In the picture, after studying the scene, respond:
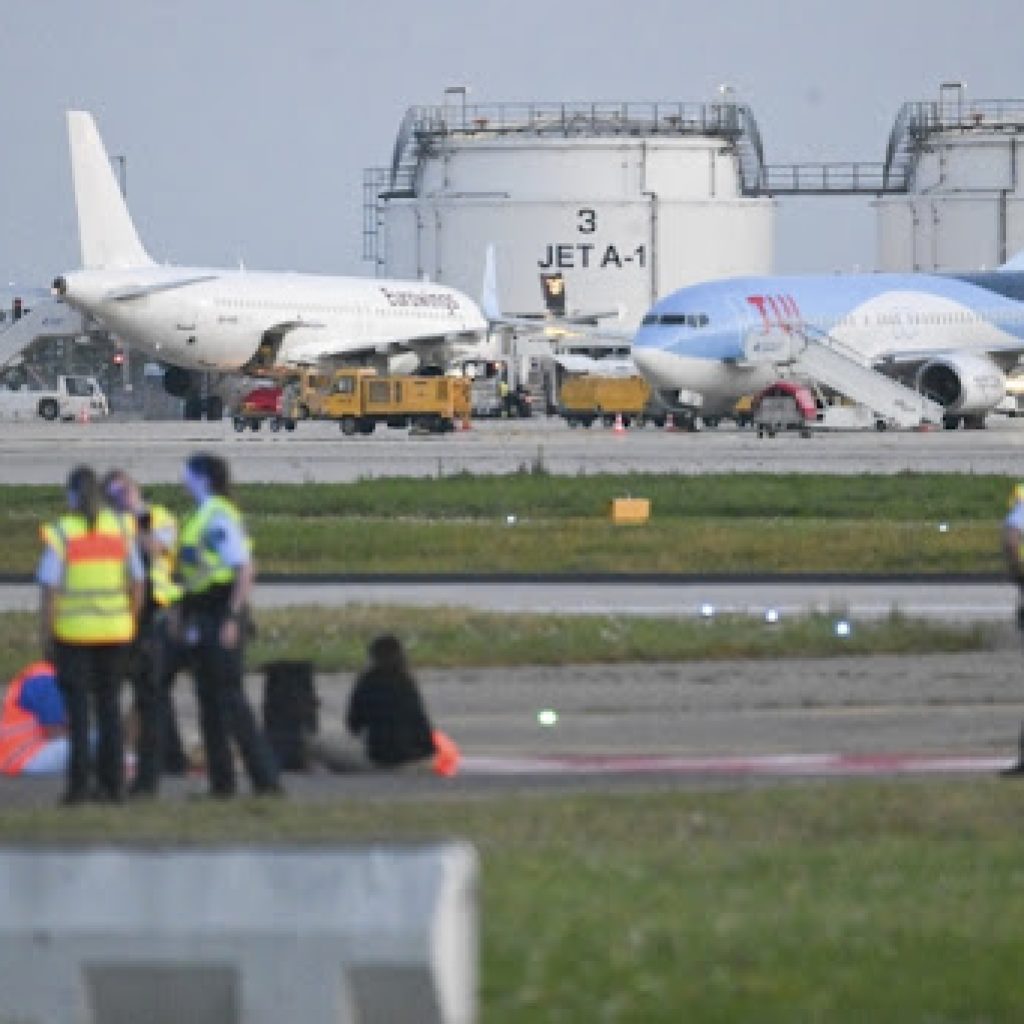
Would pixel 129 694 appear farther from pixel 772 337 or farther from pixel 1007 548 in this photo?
pixel 772 337

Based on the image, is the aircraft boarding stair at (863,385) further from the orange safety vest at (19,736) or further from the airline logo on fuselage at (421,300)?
the orange safety vest at (19,736)

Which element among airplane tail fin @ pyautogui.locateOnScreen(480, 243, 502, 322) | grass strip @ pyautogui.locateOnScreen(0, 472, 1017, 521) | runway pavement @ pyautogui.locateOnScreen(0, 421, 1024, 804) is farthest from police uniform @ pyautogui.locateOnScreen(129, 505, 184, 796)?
airplane tail fin @ pyautogui.locateOnScreen(480, 243, 502, 322)

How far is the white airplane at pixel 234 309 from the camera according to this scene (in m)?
93.9

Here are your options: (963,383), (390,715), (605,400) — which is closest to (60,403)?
(605,400)

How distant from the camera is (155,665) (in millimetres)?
18438

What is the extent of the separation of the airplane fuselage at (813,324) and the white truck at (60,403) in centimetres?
3704

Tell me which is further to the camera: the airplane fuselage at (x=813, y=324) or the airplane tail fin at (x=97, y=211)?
the airplane tail fin at (x=97, y=211)

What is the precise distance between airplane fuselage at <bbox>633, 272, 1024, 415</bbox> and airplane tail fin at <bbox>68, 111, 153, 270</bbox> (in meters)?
23.2

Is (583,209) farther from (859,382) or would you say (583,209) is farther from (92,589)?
(92,589)

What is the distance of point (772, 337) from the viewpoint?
79062mm

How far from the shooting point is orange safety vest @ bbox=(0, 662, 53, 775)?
19125 millimetres

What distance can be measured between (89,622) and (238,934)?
830 cm

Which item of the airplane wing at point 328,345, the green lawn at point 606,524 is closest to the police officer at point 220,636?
the green lawn at point 606,524

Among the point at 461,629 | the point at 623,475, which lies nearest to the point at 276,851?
the point at 461,629
